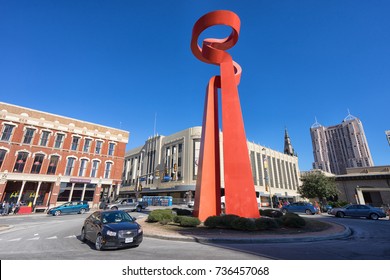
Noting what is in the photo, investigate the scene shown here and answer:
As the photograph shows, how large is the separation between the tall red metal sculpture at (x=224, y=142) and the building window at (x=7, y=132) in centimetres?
3322

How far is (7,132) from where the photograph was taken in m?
31.0

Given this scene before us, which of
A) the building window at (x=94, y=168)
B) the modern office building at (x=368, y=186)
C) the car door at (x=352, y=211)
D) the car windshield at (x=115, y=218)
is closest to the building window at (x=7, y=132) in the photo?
the building window at (x=94, y=168)

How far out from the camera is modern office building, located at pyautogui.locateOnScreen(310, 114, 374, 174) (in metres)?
118

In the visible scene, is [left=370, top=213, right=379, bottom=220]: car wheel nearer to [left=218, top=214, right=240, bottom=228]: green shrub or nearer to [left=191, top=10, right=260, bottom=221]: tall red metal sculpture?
[left=191, top=10, right=260, bottom=221]: tall red metal sculpture

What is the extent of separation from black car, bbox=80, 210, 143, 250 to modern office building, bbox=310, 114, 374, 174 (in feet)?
475

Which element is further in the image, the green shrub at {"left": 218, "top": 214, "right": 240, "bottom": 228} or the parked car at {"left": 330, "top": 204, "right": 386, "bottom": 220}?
the parked car at {"left": 330, "top": 204, "right": 386, "bottom": 220}

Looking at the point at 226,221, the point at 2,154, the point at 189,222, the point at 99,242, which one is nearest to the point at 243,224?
the point at 226,221

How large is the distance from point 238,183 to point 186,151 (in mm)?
39489

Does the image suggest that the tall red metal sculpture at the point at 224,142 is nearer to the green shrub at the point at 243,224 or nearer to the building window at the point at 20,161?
the green shrub at the point at 243,224

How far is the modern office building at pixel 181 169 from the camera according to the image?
164 feet

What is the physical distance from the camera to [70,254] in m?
6.83

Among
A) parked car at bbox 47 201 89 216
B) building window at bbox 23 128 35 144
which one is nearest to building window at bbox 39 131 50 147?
building window at bbox 23 128 35 144

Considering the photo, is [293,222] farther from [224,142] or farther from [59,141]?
[59,141]

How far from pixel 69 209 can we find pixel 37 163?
11.8m
